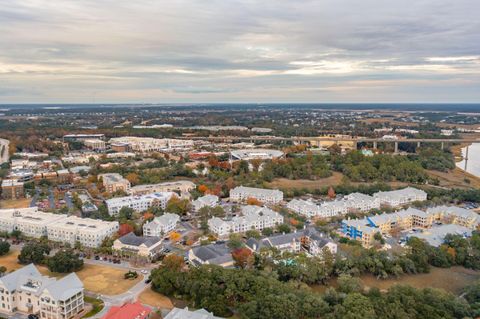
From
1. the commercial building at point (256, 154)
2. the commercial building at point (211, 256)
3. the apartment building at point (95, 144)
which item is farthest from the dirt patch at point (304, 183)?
the apartment building at point (95, 144)

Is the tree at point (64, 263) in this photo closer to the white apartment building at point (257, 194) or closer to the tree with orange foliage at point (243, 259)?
the tree with orange foliage at point (243, 259)

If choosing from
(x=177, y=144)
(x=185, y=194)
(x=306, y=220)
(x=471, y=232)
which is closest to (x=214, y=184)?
(x=185, y=194)

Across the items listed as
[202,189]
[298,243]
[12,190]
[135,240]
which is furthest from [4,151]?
[298,243]

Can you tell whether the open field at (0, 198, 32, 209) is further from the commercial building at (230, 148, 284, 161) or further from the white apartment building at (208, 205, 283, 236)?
the commercial building at (230, 148, 284, 161)

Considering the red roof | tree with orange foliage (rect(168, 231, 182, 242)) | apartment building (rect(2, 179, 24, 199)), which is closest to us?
the red roof

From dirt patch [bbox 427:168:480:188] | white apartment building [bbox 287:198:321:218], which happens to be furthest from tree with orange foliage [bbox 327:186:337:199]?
dirt patch [bbox 427:168:480:188]
